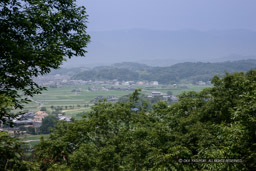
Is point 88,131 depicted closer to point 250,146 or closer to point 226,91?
point 226,91

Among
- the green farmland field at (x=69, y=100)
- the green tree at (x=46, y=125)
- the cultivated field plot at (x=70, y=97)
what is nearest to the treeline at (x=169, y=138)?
the green tree at (x=46, y=125)

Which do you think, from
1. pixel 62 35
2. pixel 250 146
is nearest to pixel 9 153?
pixel 62 35

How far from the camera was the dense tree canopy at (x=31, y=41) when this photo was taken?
7234mm

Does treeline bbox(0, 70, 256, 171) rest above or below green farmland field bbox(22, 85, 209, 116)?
above

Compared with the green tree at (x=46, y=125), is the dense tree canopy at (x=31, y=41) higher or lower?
higher

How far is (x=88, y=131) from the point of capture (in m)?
19.4

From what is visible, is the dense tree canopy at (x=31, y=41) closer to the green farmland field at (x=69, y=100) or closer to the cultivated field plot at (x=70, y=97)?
the green farmland field at (x=69, y=100)

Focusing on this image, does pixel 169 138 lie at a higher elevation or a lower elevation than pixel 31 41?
lower

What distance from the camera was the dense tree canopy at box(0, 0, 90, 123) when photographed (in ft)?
23.7

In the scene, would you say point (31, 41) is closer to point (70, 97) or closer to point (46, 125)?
point (46, 125)

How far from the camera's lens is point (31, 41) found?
26.7 feet

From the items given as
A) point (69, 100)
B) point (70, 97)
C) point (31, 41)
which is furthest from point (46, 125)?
point (70, 97)

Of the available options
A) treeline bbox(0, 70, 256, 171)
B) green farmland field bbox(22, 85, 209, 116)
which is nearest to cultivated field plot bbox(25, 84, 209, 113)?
green farmland field bbox(22, 85, 209, 116)

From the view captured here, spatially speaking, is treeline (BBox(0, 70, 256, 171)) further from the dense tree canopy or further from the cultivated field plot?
the cultivated field plot
